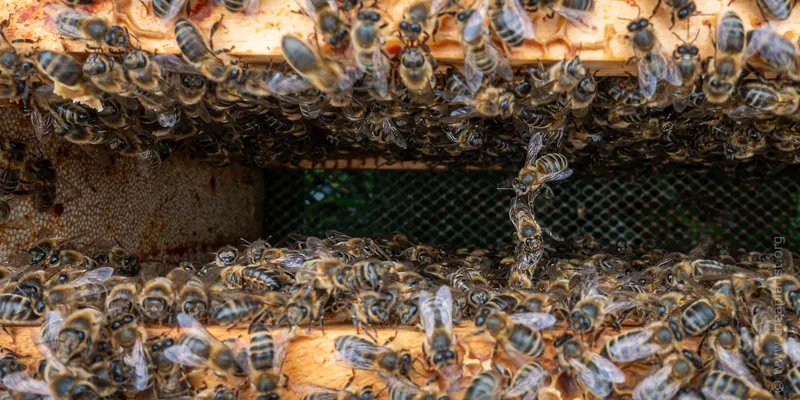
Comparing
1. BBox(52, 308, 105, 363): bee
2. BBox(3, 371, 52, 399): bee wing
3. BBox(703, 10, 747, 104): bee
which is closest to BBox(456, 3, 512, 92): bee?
BBox(703, 10, 747, 104): bee

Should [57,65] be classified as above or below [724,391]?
above

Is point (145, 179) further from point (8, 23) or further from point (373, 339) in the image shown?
point (373, 339)

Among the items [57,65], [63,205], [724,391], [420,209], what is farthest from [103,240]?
[724,391]

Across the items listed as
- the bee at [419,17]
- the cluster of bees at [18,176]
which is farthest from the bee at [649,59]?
the cluster of bees at [18,176]

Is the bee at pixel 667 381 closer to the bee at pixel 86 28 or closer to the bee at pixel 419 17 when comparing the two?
the bee at pixel 419 17

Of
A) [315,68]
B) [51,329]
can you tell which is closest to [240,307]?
[51,329]

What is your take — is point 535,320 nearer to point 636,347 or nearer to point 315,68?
point 636,347
